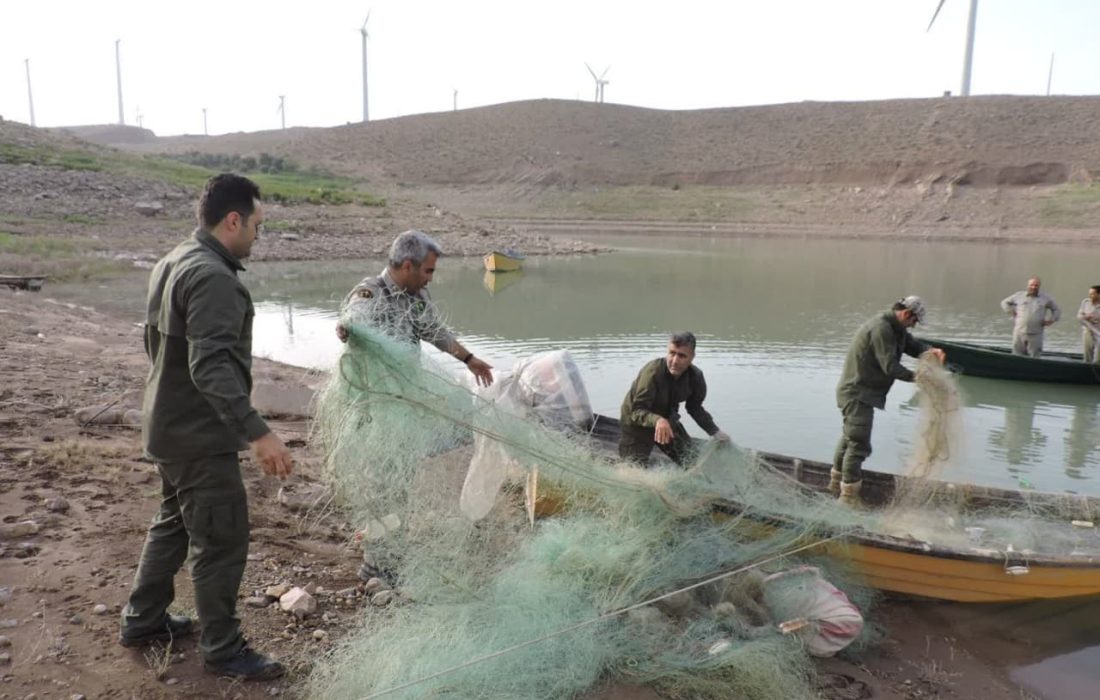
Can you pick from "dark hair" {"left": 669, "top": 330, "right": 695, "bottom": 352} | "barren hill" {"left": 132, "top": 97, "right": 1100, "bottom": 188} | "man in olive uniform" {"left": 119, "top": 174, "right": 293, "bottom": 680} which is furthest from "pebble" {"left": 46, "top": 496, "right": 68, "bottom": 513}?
"barren hill" {"left": 132, "top": 97, "right": 1100, "bottom": 188}

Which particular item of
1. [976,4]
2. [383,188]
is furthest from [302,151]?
[976,4]

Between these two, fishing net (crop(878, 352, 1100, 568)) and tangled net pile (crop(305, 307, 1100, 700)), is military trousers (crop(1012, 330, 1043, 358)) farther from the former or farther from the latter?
tangled net pile (crop(305, 307, 1100, 700))

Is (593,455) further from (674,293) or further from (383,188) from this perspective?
(383,188)

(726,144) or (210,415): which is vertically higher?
(726,144)

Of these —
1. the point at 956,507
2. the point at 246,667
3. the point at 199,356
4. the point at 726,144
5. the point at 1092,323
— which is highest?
the point at 726,144

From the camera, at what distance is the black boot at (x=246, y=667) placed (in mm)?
3010

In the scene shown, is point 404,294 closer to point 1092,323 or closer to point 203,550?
point 203,550

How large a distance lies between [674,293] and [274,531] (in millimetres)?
16677

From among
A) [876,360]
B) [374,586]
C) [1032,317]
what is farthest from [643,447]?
[1032,317]

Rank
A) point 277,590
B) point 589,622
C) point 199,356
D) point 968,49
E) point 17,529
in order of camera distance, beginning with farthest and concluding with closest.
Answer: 1. point 968,49
2. point 17,529
3. point 277,590
4. point 589,622
5. point 199,356

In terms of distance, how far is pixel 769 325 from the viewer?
621 inches

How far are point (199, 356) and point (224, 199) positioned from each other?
624 mm

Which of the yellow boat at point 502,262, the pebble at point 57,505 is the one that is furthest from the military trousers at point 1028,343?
the yellow boat at point 502,262

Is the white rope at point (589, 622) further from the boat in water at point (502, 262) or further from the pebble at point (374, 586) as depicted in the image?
the boat in water at point (502, 262)
